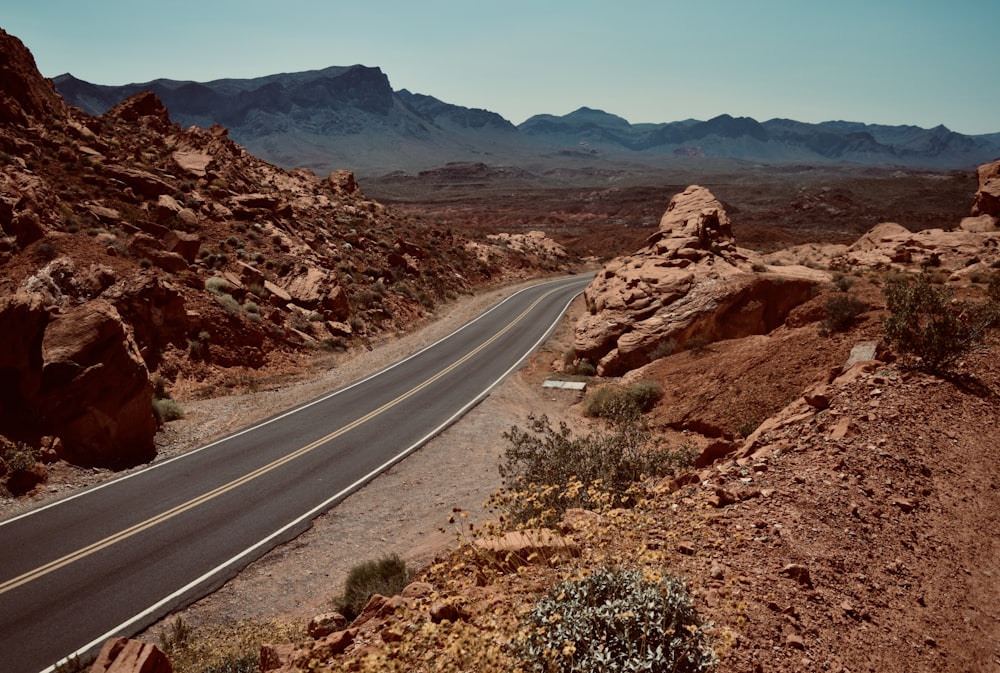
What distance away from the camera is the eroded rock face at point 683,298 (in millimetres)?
20297

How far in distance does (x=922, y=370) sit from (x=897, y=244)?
2549 centimetres

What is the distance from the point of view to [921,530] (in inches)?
241

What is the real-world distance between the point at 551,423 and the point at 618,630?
13989mm

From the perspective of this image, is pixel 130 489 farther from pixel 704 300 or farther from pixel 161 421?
pixel 704 300

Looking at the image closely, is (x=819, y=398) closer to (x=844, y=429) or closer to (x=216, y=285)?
(x=844, y=429)

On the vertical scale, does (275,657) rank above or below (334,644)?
below

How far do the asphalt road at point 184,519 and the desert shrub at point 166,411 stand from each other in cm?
229

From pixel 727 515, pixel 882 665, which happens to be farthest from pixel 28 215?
pixel 882 665

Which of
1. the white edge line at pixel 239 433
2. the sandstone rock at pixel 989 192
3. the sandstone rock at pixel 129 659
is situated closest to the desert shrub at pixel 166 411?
the white edge line at pixel 239 433

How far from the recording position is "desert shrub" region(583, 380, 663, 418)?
53.9 feet

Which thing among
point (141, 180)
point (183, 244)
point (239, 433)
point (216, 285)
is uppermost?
point (141, 180)

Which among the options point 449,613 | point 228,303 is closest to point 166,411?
point 228,303

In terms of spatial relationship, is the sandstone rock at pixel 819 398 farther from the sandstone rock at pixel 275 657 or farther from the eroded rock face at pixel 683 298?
the eroded rock face at pixel 683 298

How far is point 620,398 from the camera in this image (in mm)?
16938
